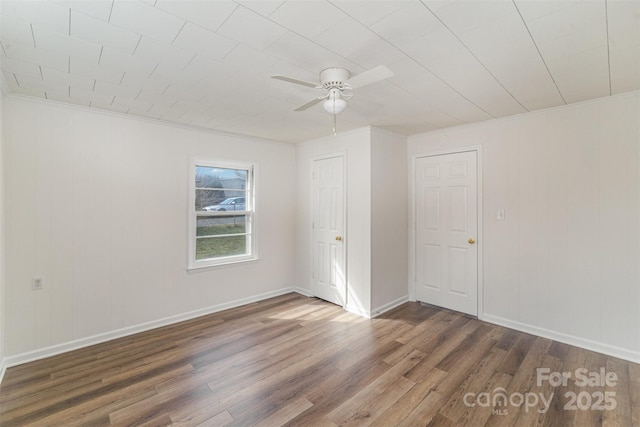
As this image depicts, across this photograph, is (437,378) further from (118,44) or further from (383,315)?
(118,44)

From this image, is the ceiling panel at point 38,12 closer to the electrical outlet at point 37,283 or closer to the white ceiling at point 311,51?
the white ceiling at point 311,51

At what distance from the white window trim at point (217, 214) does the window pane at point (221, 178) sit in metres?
0.06

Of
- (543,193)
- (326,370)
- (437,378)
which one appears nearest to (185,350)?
(326,370)

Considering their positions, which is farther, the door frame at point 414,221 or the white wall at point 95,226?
the door frame at point 414,221

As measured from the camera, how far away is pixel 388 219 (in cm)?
397

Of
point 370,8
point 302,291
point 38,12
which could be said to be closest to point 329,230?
point 302,291

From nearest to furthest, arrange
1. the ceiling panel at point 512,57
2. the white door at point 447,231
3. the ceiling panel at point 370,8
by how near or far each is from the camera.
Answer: the ceiling panel at point 370,8 → the ceiling panel at point 512,57 → the white door at point 447,231

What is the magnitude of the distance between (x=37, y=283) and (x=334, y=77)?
3.28 m

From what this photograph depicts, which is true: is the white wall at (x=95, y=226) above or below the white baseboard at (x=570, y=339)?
above

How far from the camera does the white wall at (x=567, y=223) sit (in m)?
2.67

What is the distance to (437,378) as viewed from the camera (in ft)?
7.89

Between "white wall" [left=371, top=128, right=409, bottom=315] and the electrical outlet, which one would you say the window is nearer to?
the electrical outlet

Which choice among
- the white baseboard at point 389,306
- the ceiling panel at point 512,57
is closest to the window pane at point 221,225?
the white baseboard at point 389,306

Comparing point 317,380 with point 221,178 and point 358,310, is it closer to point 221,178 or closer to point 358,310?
point 358,310
